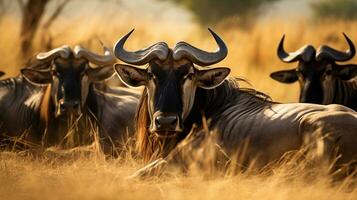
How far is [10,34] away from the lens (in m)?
16.9

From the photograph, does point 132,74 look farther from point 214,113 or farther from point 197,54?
point 214,113

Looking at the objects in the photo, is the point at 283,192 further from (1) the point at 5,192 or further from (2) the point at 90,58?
(2) the point at 90,58

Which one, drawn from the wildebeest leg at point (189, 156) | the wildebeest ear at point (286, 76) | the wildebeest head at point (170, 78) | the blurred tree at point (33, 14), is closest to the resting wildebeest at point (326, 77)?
the wildebeest ear at point (286, 76)

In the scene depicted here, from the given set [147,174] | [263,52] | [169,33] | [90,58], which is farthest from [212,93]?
[169,33]

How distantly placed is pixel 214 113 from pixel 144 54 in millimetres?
734

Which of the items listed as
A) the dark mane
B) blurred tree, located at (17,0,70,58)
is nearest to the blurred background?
blurred tree, located at (17,0,70,58)

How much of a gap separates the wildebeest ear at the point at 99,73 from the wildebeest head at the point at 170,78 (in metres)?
2.60

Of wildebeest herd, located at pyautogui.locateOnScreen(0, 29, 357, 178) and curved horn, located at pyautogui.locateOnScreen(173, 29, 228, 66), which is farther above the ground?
curved horn, located at pyautogui.locateOnScreen(173, 29, 228, 66)

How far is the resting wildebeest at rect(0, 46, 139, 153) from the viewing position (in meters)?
10.5

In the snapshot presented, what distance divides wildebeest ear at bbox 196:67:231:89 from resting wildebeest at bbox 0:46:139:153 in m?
2.24

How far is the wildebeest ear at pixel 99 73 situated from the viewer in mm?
11121

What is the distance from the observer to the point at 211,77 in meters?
8.33

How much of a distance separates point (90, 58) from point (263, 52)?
5675 millimetres

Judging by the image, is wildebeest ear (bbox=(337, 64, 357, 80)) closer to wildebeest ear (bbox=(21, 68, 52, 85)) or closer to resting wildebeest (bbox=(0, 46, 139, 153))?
resting wildebeest (bbox=(0, 46, 139, 153))
